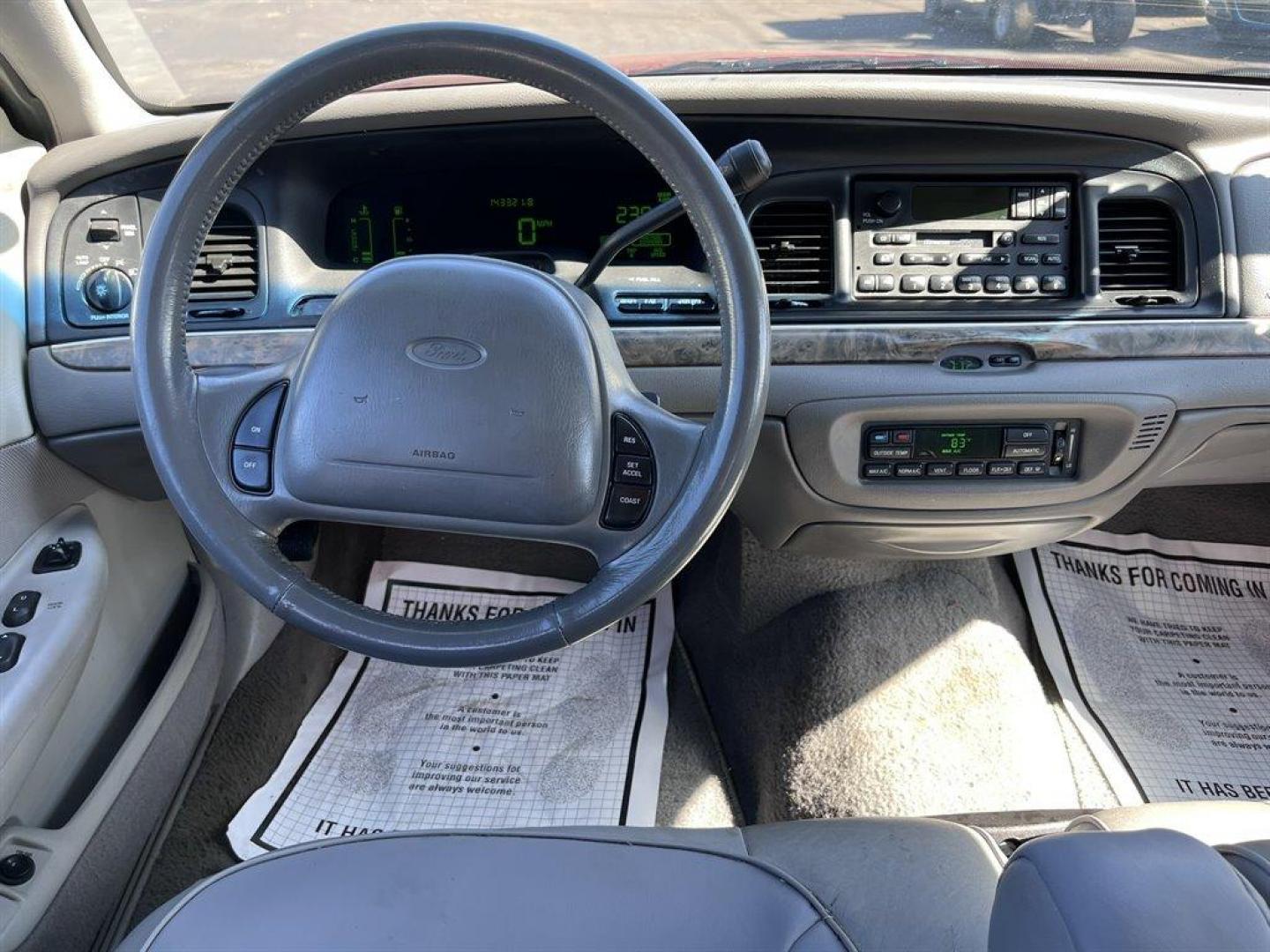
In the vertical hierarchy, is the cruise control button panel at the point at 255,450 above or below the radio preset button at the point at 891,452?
above

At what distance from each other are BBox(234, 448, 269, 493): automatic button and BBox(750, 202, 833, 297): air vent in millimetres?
641

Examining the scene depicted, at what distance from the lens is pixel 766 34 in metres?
1.38

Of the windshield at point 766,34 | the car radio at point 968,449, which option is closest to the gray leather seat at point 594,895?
the car radio at point 968,449

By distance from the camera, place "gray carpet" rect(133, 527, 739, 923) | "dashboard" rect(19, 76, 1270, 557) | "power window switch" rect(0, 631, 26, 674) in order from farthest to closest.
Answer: "gray carpet" rect(133, 527, 739, 923)
"dashboard" rect(19, 76, 1270, 557)
"power window switch" rect(0, 631, 26, 674)

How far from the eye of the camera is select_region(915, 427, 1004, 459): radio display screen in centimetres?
133

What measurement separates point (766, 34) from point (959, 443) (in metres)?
0.57

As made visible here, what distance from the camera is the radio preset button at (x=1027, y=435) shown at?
1.33m

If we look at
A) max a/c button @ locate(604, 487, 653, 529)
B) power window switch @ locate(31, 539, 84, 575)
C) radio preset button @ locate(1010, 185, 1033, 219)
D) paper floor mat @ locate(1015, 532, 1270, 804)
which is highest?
radio preset button @ locate(1010, 185, 1033, 219)

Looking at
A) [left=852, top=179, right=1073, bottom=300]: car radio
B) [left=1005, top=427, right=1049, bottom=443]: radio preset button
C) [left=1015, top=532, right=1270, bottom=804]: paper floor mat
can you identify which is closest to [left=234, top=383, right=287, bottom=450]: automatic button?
[left=852, top=179, right=1073, bottom=300]: car radio

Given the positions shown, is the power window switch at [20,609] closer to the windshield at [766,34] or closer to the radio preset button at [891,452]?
the windshield at [766,34]

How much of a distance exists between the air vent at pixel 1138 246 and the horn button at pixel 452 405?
0.74m

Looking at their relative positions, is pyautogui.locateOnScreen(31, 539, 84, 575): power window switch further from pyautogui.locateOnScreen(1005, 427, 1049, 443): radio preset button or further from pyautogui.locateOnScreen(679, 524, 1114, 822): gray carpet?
pyautogui.locateOnScreen(1005, 427, 1049, 443): radio preset button

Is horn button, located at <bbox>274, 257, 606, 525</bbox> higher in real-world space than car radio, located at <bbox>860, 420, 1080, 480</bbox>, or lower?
higher

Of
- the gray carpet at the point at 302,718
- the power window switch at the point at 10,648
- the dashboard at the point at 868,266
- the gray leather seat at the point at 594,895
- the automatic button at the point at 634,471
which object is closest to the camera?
the gray leather seat at the point at 594,895
